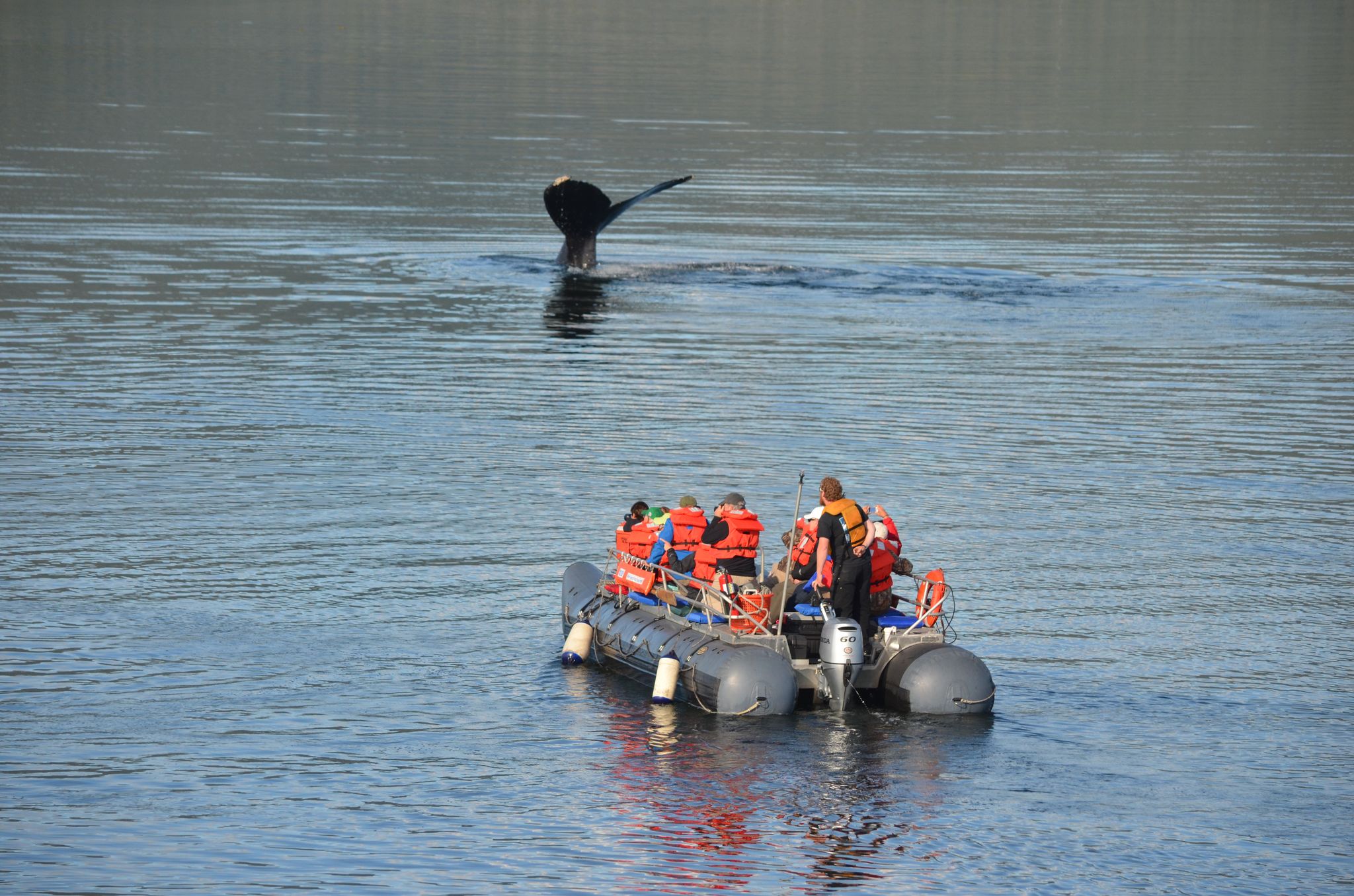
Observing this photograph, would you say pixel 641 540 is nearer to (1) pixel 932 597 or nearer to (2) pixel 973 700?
(1) pixel 932 597

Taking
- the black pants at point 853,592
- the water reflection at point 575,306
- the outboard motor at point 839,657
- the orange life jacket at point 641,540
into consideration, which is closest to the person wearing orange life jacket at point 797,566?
the black pants at point 853,592

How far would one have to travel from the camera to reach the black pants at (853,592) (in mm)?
26094

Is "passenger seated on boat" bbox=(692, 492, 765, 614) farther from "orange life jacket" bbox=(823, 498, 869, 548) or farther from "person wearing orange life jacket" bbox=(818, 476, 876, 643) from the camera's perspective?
"orange life jacket" bbox=(823, 498, 869, 548)

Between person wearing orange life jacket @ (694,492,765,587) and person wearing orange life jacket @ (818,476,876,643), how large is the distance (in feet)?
4.85

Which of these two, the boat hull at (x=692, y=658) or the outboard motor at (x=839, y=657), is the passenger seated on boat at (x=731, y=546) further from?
the outboard motor at (x=839, y=657)

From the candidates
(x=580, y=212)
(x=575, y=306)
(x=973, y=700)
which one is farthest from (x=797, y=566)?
(x=580, y=212)

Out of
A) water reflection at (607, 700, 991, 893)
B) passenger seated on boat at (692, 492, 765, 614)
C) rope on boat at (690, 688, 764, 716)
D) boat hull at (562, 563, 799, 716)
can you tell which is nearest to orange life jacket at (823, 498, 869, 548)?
passenger seated on boat at (692, 492, 765, 614)

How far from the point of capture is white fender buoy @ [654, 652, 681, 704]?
25953 mm

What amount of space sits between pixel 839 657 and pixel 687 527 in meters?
3.75

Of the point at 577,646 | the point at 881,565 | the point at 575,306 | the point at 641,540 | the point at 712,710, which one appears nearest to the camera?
the point at 712,710

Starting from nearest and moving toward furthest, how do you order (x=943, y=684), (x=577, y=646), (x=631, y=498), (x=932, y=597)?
(x=943, y=684), (x=932, y=597), (x=577, y=646), (x=631, y=498)

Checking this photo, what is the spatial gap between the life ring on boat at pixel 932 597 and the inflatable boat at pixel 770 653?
19 mm

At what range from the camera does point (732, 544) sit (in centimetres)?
2759

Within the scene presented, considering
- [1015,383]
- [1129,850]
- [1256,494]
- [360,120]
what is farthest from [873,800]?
[360,120]
